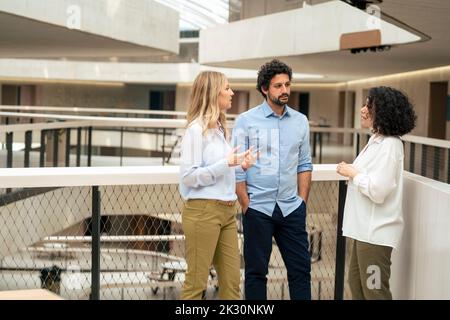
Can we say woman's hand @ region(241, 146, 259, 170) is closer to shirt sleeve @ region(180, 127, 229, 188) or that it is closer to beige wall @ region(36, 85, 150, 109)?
shirt sleeve @ region(180, 127, 229, 188)

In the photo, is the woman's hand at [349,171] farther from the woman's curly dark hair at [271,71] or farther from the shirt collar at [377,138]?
the woman's curly dark hair at [271,71]

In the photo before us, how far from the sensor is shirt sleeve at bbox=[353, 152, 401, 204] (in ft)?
12.4

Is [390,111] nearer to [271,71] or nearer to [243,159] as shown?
[271,71]

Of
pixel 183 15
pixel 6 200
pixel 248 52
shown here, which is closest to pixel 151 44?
pixel 248 52

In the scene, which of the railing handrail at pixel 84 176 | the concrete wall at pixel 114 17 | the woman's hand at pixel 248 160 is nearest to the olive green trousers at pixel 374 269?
the woman's hand at pixel 248 160

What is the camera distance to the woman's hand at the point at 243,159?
12.3ft

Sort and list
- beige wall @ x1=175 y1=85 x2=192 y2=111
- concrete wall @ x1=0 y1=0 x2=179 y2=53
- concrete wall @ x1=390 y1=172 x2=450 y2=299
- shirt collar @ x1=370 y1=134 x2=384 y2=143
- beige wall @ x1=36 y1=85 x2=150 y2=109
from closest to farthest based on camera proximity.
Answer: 1. concrete wall @ x1=390 y1=172 x2=450 y2=299
2. shirt collar @ x1=370 y1=134 x2=384 y2=143
3. concrete wall @ x1=0 y1=0 x2=179 y2=53
4. beige wall @ x1=175 y1=85 x2=192 y2=111
5. beige wall @ x1=36 y1=85 x2=150 y2=109

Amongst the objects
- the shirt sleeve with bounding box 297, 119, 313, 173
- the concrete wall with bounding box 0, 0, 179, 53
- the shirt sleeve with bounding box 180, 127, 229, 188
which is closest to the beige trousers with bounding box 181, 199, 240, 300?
the shirt sleeve with bounding box 180, 127, 229, 188

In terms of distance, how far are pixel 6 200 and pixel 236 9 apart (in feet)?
66.2

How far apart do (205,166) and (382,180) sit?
37.8 inches

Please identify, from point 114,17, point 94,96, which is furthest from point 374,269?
point 94,96

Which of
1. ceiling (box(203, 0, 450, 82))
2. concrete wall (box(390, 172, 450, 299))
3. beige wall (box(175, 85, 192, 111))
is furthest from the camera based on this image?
beige wall (box(175, 85, 192, 111))

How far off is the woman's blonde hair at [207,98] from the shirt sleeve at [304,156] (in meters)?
0.66

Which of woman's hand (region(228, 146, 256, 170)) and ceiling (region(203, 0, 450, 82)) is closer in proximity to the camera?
woman's hand (region(228, 146, 256, 170))
